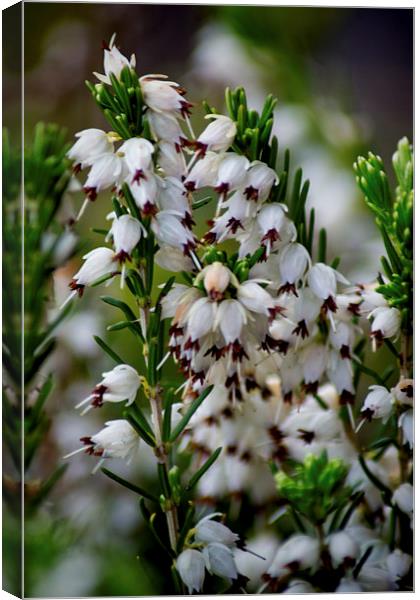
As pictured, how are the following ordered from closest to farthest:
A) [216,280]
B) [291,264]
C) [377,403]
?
[216,280]
[291,264]
[377,403]

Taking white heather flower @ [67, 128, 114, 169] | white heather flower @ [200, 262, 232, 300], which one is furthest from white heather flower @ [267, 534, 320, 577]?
white heather flower @ [67, 128, 114, 169]

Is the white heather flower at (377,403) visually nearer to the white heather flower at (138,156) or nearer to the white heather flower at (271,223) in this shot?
the white heather flower at (271,223)

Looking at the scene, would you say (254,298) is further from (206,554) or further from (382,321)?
(206,554)

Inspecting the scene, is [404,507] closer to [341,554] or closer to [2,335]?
[341,554]

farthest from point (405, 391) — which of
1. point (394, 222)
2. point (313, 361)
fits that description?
point (394, 222)

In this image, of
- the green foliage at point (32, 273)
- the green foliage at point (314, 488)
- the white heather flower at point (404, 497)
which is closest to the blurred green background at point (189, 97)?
the green foliage at point (32, 273)

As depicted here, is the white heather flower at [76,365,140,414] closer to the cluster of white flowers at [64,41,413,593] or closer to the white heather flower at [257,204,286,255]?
the cluster of white flowers at [64,41,413,593]

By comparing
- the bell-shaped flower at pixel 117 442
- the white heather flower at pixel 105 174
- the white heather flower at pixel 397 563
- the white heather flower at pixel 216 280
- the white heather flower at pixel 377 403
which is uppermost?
the white heather flower at pixel 105 174
